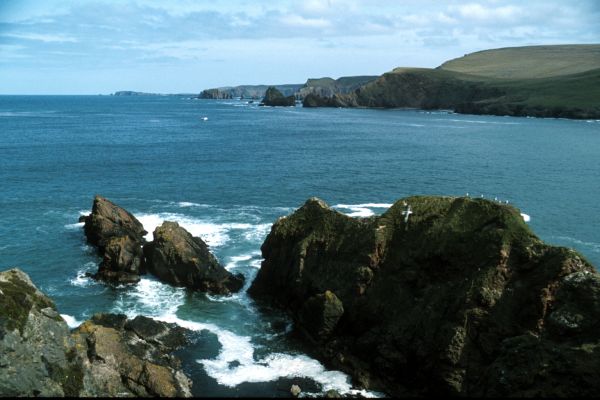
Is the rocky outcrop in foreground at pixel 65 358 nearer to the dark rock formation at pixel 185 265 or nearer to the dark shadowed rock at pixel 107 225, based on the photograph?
the dark rock formation at pixel 185 265

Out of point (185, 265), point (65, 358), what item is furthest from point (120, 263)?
point (65, 358)

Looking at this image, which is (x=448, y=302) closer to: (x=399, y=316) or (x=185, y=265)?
(x=399, y=316)

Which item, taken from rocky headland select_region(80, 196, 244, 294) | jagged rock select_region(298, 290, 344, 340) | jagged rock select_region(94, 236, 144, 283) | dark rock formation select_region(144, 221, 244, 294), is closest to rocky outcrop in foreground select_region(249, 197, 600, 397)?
jagged rock select_region(298, 290, 344, 340)

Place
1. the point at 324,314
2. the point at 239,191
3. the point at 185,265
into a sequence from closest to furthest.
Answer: the point at 324,314 → the point at 185,265 → the point at 239,191

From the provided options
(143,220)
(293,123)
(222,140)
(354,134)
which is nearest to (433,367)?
(143,220)

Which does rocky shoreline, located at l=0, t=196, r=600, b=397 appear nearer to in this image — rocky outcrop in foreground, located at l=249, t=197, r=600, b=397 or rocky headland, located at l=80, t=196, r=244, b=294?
rocky outcrop in foreground, located at l=249, t=197, r=600, b=397

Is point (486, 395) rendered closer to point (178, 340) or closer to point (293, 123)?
point (178, 340)

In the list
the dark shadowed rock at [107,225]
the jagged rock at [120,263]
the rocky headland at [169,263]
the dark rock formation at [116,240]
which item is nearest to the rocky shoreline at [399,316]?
the rocky headland at [169,263]
